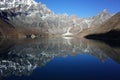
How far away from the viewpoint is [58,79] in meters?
30.2

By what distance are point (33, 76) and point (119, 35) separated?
542ft

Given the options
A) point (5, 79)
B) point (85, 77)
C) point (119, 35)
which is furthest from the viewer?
point (119, 35)

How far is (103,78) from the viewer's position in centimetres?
3088

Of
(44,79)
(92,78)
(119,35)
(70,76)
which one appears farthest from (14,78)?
(119,35)

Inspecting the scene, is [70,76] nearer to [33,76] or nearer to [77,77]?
[77,77]

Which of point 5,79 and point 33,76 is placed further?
point 33,76

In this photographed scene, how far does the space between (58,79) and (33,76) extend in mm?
3624

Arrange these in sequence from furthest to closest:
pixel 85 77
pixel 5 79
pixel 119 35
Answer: pixel 119 35 < pixel 85 77 < pixel 5 79

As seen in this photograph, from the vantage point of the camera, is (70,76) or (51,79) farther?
(70,76)

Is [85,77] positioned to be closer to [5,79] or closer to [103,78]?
[103,78]

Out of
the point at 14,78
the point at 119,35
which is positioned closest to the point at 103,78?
the point at 14,78

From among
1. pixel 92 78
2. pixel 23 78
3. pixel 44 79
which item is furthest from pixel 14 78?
pixel 92 78

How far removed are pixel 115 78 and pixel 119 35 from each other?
164179mm

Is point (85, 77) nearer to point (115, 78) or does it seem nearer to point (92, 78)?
point (92, 78)
